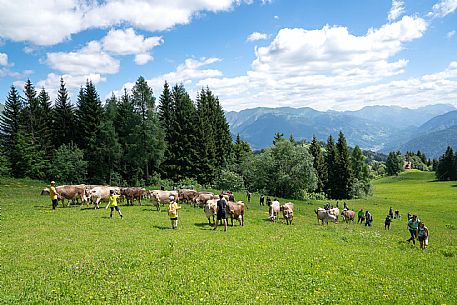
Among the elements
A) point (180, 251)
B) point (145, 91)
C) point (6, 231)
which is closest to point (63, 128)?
point (145, 91)

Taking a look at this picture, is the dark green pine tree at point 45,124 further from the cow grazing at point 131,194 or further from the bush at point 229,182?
the cow grazing at point 131,194

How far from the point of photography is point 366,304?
1135 centimetres

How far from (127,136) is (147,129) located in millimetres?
5626

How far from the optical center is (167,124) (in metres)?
74.6

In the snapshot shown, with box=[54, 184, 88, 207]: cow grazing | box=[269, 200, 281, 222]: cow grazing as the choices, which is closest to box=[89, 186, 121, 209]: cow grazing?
box=[54, 184, 88, 207]: cow grazing

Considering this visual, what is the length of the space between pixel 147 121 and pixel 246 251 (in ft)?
166

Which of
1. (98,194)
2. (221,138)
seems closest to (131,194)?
(98,194)

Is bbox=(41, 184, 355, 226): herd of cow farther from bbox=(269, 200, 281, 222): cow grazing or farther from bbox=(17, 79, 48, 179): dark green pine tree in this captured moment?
bbox=(17, 79, 48, 179): dark green pine tree

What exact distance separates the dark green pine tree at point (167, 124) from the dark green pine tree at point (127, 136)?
5935mm

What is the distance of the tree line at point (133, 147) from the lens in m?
63.3

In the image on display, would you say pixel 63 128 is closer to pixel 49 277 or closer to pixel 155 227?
pixel 155 227

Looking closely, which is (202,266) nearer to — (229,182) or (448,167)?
(229,182)

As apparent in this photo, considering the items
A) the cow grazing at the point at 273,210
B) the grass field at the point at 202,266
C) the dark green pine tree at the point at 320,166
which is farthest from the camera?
the dark green pine tree at the point at 320,166

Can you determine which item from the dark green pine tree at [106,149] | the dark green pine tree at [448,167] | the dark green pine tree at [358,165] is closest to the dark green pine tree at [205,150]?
the dark green pine tree at [106,149]
